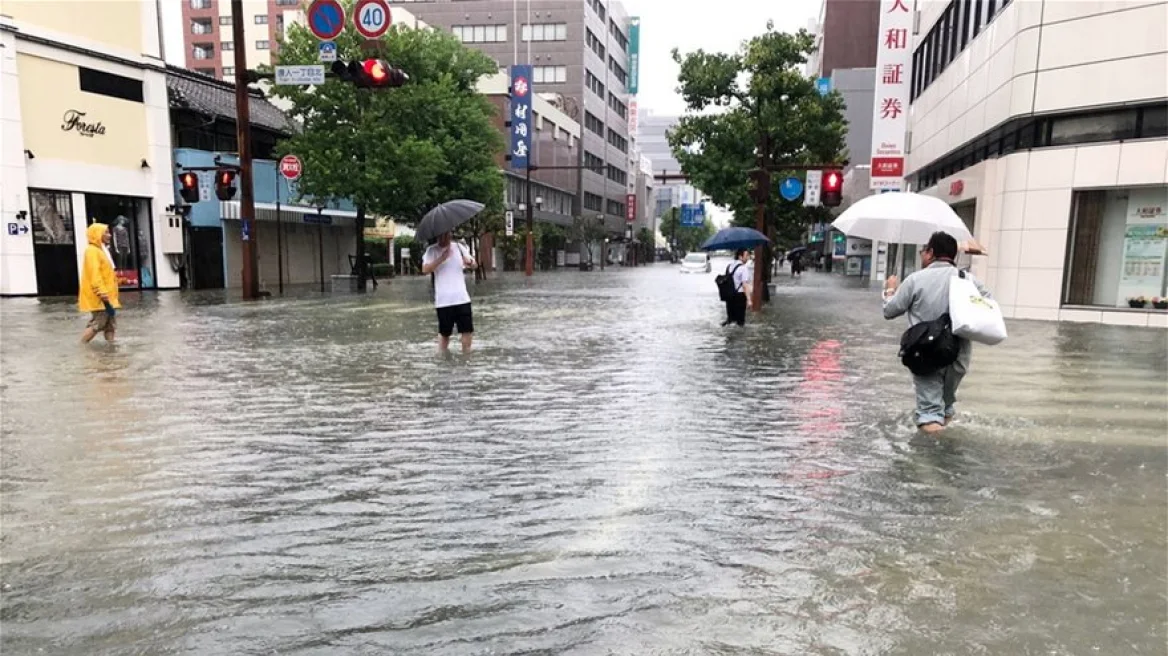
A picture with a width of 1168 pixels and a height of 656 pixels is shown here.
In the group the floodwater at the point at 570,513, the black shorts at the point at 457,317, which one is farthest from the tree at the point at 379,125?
the floodwater at the point at 570,513

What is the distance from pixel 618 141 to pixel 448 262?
268 feet

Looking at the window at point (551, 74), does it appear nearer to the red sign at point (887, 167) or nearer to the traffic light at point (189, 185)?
the red sign at point (887, 167)

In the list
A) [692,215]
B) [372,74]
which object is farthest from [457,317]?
[692,215]

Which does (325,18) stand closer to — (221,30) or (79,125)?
(79,125)

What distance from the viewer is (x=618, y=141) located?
3469 inches

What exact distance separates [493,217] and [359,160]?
14277mm

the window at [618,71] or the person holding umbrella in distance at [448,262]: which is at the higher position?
the window at [618,71]

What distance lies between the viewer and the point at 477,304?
64.7 ft

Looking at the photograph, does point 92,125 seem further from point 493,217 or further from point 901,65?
point 901,65

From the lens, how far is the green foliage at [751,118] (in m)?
23.1

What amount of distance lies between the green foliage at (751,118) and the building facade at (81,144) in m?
16.9

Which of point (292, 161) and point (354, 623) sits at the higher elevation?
point (292, 161)

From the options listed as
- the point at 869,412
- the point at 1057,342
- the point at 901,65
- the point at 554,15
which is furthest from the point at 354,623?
the point at 554,15

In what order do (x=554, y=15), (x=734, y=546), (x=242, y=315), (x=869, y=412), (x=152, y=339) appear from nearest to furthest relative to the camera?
(x=734, y=546), (x=869, y=412), (x=152, y=339), (x=242, y=315), (x=554, y=15)
